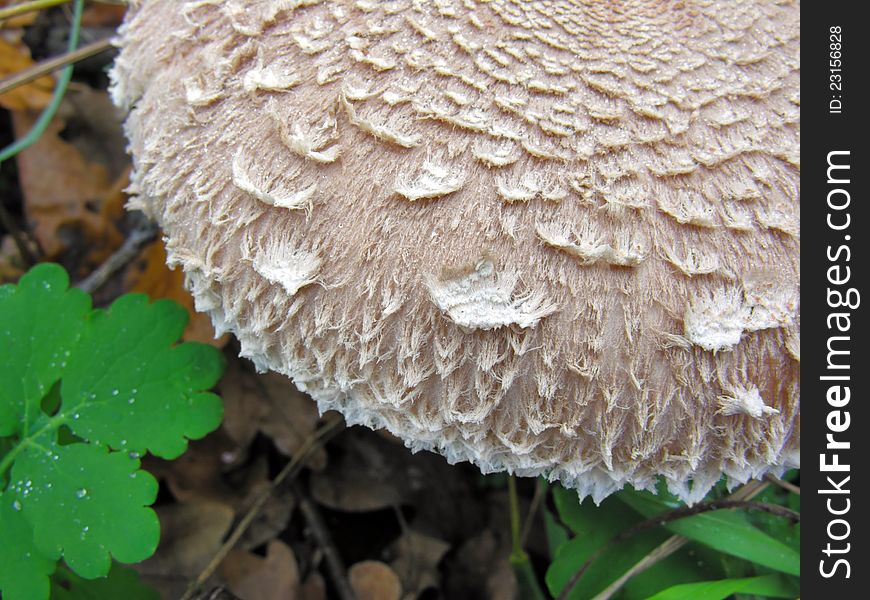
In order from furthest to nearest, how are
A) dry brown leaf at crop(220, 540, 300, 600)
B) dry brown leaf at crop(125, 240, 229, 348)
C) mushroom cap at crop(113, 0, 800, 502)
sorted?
dry brown leaf at crop(125, 240, 229, 348)
dry brown leaf at crop(220, 540, 300, 600)
mushroom cap at crop(113, 0, 800, 502)

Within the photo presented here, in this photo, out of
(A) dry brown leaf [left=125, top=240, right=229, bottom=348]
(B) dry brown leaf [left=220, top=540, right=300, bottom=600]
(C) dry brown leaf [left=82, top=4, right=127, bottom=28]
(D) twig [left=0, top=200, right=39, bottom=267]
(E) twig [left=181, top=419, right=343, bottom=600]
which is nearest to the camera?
(E) twig [left=181, top=419, right=343, bottom=600]

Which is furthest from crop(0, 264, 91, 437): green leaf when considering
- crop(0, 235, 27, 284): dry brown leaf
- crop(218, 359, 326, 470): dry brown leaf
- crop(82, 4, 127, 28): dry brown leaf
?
crop(82, 4, 127, 28): dry brown leaf

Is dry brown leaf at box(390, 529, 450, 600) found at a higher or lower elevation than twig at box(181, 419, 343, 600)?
lower

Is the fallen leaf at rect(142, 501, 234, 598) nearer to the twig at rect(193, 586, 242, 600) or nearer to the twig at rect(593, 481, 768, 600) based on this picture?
the twig at rect(193, 586, 242, 600)

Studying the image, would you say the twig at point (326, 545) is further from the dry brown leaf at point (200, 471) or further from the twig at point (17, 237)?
the twig at point (17, 237)

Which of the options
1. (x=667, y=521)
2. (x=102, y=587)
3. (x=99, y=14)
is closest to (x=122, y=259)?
(x=102, y=587)

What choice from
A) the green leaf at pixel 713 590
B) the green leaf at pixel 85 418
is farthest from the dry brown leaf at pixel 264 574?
the green leaf at pixel 713 590
